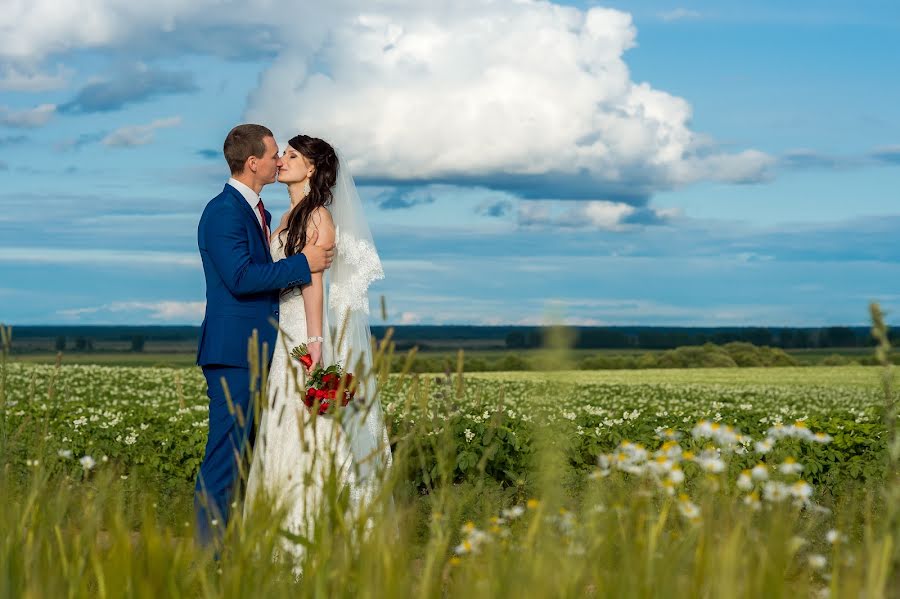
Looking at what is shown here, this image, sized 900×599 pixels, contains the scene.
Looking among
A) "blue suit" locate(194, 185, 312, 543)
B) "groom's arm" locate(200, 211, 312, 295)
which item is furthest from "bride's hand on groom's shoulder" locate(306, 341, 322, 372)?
"groom's arm" locate(200, 211, 312, 295)

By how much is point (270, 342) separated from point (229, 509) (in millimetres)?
1174

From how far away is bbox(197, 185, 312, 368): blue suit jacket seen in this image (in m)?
6.18

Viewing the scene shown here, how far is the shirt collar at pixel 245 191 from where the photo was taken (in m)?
6.46

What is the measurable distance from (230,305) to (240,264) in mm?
312

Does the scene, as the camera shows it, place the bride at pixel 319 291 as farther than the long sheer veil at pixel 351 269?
No

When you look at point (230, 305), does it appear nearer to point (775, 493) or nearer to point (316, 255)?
point (316, 255)

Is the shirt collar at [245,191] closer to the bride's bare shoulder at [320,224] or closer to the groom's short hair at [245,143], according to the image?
the groom's short hair at [245,143]

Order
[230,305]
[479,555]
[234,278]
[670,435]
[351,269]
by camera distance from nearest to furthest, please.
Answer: [670,435] < [479,555] < [234,278] < [230,305] < [351,269]

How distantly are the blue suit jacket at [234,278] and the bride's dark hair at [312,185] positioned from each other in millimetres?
240

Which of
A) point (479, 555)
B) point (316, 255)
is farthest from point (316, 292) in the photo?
point (479, 555)

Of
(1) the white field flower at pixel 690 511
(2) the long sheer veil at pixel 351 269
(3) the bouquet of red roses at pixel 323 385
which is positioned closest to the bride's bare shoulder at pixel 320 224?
(2) the long sheer veil at pixel 351 269

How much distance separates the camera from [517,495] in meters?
8.74

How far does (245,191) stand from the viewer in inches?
255

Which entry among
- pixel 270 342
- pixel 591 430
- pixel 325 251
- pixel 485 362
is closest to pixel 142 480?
pixel 270 342
